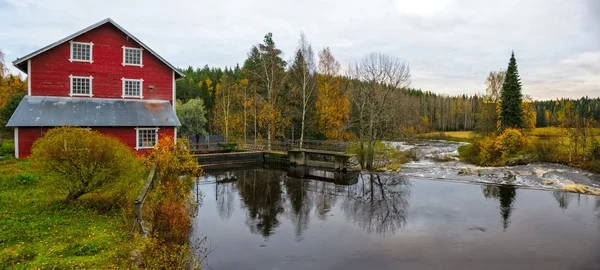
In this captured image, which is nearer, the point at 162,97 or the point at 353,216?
the point at 353,216

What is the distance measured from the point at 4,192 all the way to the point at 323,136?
3289 centimetres

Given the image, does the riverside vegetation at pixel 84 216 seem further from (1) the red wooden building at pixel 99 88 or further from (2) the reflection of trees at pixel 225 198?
(1) the red wooden building at pixel 99 88

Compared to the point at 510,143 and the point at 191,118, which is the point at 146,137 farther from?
the point at 510,143

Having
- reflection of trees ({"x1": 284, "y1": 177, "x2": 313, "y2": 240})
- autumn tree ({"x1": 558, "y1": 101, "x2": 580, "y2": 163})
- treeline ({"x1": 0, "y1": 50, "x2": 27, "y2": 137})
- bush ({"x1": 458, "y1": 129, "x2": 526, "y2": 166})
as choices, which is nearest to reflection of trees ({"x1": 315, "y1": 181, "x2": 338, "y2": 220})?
reflection of trees ({"x1": 284, "y1": 177, "x2": 313, "y2": 240})

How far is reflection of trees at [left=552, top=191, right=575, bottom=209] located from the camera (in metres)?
17.8

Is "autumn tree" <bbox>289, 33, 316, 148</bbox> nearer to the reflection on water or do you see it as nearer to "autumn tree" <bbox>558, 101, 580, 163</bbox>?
the reflection on water

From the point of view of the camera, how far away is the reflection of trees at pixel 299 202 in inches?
578

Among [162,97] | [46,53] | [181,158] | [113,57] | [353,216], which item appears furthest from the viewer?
[162,97]

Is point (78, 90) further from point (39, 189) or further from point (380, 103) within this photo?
point (380, 103)

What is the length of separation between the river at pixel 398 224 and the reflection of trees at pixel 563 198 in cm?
10

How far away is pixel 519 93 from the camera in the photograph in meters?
37.1

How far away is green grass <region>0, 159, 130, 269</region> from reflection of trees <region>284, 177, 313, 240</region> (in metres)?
6.29

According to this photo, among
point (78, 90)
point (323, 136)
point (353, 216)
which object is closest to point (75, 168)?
point (353, 216)

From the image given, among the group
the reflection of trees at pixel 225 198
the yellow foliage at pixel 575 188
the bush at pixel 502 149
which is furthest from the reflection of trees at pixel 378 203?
the bush at pixel 502 149
